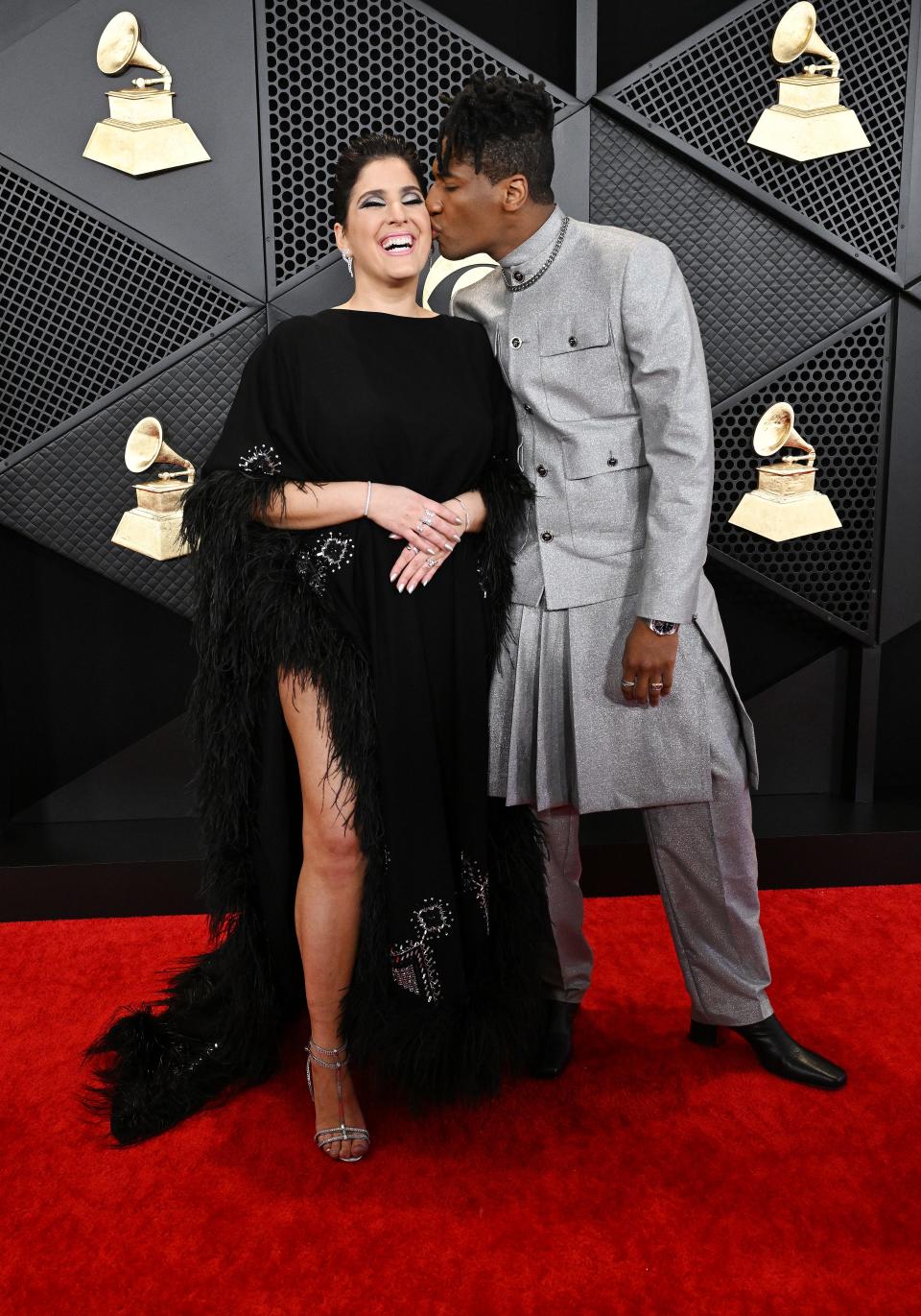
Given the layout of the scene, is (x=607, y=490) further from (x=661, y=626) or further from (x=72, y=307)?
(x=72, y=307)

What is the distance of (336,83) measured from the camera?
2820mm

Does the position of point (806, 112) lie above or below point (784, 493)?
above

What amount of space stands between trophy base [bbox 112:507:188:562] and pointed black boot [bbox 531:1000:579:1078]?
1486mm

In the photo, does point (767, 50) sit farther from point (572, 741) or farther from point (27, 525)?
point (27, 525)

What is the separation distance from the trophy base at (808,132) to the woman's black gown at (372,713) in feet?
4.22

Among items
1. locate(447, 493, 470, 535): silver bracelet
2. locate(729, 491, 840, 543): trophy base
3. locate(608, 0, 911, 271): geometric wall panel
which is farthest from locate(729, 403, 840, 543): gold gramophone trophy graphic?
locate(447, 493, 470, 535): silver bracelet

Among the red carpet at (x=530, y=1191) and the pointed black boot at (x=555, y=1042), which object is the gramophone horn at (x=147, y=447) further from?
the pointed black boot at (x=555, y=1042)

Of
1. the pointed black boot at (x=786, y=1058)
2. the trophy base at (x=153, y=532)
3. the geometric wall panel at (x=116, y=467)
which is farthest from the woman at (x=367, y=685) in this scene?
the geometric wall panel at (x=116, y=467)

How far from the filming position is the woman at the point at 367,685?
192 centimetres

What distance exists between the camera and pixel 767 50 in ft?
9.30

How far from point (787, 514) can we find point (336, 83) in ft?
5.25

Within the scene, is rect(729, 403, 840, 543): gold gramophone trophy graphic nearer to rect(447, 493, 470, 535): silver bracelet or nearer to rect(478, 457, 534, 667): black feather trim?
rect(478, 457, 534, 667): black feather trim

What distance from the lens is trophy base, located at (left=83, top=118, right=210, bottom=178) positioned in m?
2.72

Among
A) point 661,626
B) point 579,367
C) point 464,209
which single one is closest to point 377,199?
point 464,209
